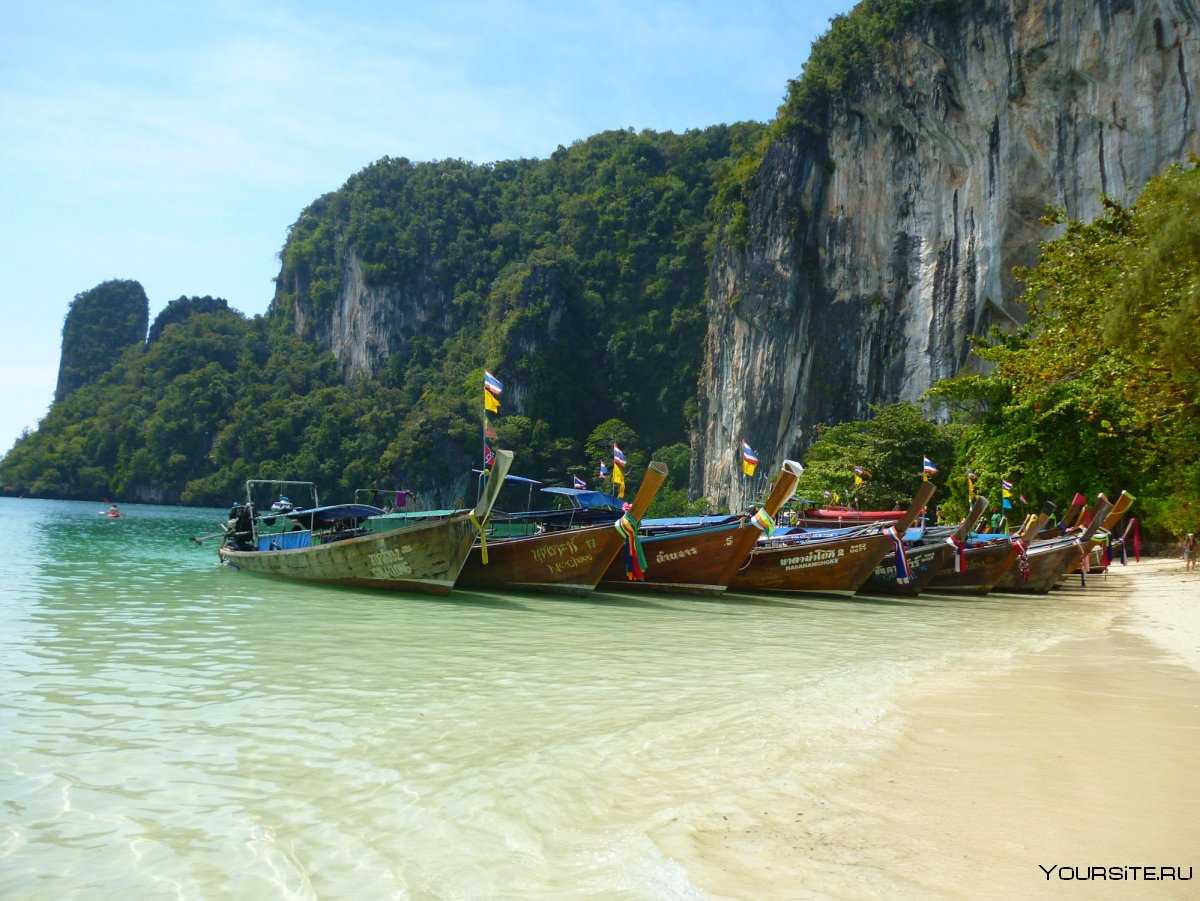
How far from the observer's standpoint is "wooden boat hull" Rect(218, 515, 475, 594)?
12.1 meters

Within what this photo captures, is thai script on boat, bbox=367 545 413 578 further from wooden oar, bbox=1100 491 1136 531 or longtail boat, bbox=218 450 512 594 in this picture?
wooden oar, bbox=1100 491 1136 531

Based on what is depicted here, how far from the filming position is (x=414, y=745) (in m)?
4.42

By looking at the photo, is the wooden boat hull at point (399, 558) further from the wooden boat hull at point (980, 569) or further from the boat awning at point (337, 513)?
the wooden boat hull at point (980, 569)

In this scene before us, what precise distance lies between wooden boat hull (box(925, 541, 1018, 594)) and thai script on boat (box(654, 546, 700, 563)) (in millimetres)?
5536

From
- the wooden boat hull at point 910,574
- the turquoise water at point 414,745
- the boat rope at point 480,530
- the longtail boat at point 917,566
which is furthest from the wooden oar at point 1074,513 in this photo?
the boat rope at point 480,530

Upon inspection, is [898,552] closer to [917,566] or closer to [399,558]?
[917,566]

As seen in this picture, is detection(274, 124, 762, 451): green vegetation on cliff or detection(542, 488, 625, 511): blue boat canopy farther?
detection(274, 124, 762, 451): green vegetation on cliff

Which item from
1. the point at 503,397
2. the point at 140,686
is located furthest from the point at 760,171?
the point at 140,686

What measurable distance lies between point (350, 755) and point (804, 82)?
47.9m

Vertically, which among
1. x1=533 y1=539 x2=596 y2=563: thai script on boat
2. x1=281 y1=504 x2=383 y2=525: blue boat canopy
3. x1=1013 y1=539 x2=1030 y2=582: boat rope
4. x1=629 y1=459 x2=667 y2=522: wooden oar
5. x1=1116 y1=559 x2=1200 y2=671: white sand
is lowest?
x1=1116 y1=559 x2=1200 y2=671: white sand

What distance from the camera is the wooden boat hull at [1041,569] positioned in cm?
1683

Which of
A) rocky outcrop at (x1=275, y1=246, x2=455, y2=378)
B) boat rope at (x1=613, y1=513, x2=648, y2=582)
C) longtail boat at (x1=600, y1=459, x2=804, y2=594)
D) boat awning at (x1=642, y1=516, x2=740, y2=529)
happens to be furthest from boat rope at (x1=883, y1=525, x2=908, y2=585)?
rocky outcrop at (x1=275, y1=246, x2=455, y2=378)

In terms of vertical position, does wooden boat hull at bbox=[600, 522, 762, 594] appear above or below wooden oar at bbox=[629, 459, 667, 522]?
below

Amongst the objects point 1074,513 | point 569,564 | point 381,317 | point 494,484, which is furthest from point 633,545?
point 381,317
